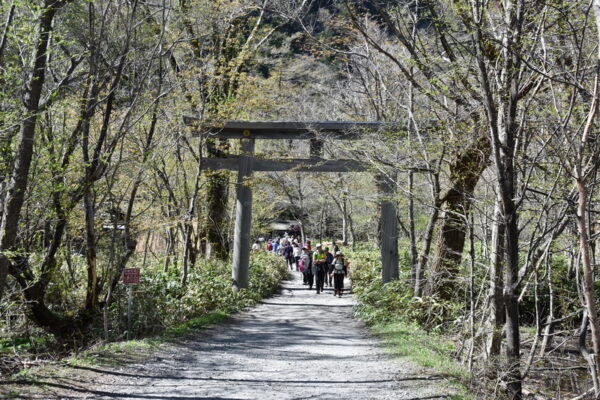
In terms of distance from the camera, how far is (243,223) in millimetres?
16047

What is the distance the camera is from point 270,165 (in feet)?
52.1

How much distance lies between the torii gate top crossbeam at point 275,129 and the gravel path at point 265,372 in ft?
16.8

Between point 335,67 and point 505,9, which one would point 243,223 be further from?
point 335,67

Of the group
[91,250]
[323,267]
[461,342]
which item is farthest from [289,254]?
[461,342]

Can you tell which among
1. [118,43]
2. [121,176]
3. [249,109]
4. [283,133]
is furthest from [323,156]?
[118,43]

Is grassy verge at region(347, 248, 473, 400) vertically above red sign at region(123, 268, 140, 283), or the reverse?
red sign at region(123, 268, 140, 283)

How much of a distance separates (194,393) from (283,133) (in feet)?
33.7

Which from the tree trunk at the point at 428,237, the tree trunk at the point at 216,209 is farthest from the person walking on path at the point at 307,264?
the tree trunk at the point at 428,237

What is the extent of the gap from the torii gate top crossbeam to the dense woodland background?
357mm

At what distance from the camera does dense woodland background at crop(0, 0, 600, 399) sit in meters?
5.93

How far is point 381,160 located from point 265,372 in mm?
3980

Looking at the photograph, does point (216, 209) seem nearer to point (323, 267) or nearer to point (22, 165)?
point (323, 267)

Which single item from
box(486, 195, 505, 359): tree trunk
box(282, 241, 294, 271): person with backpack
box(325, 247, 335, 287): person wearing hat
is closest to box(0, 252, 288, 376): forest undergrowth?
box(486, 195, 505, 359): tree trunk

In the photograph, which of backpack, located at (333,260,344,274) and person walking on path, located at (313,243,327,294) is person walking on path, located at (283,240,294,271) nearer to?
person walking on path, located at (313,243,327,294)
